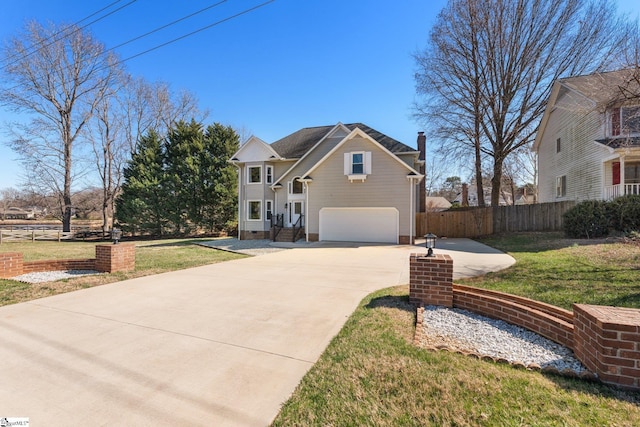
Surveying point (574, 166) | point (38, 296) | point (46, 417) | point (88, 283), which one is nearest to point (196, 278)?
point (88, 283)

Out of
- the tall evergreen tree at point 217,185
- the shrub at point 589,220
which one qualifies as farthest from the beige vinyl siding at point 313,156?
the shrub at point 589,220

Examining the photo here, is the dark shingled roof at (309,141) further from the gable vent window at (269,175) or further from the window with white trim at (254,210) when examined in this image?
the window with white trim at (254,210)

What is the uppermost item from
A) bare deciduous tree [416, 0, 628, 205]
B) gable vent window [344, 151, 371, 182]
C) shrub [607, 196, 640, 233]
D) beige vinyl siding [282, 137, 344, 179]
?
bare deciduous tree [416, 0, 628, 205]

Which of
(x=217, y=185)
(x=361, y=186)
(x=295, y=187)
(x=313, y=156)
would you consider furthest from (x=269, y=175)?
(x=361, y=186)

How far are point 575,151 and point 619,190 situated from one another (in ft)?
14.7

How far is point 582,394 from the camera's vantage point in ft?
7.80

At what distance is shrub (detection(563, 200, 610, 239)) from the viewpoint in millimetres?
11211

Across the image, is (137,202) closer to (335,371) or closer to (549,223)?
(335,371)

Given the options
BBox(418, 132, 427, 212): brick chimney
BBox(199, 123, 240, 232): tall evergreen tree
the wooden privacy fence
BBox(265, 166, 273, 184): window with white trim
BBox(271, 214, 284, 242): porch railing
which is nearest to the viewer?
the wooden privacy fence

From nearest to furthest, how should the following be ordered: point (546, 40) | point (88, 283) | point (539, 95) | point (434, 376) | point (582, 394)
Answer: point (582, 394)
point (434, 376)
point (88, 283)
point (546, 40)
point (539, 95)

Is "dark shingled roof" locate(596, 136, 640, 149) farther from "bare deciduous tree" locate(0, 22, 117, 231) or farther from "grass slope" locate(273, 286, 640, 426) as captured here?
"bare deciduous tree" locate(0, 22, 117, 231)

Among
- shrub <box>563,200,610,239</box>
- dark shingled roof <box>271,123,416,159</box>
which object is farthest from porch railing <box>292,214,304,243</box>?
shrub <box>563,200,610,239</box>

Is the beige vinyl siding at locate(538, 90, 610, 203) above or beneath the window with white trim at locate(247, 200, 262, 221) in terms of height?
above

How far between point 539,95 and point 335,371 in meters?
23.4
